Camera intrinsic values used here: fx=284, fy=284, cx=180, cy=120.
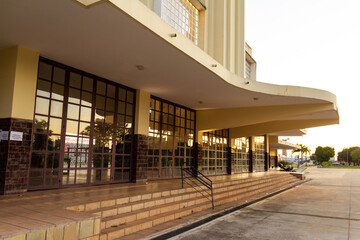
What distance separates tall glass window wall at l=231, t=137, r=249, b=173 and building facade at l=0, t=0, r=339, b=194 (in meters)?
5.41

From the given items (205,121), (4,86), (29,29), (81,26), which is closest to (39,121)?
(4,86)

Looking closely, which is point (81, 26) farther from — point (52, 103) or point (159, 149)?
point (159, 149)

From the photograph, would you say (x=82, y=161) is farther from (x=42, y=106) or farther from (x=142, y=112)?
(x=142, y=112)

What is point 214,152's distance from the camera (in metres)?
17.8

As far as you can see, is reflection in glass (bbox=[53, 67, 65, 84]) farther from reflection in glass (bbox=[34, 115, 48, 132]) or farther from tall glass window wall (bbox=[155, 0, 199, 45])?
tall glass window wall (bbox=[155, 0, 199, 45])

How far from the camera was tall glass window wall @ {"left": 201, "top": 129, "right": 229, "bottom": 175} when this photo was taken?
16.6 meters

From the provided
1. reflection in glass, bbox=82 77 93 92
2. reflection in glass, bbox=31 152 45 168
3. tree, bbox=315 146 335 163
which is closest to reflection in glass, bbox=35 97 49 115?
reflection in glass, bbox=31 152 45 168

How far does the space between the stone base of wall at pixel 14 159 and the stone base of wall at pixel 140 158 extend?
164 inches

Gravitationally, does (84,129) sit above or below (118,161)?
above

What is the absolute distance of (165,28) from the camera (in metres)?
6.45

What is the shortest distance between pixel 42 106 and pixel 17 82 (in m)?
1.08

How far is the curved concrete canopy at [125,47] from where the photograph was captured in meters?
5.40

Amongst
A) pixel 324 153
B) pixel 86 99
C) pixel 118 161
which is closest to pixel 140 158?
pixel 118 161

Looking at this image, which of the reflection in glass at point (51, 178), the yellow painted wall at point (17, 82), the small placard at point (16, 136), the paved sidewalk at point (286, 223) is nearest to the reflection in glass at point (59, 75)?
the yellow painted wall at point (17, 82)
